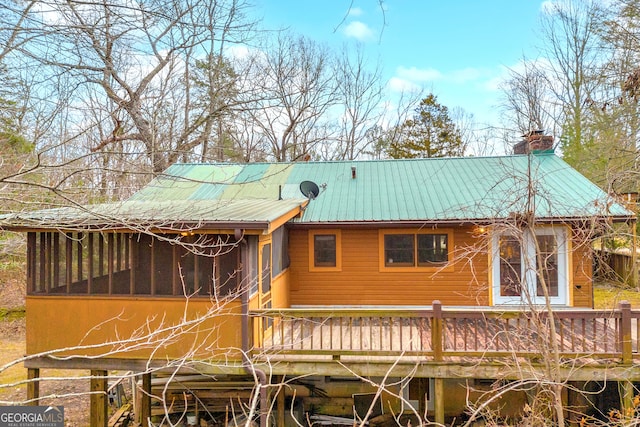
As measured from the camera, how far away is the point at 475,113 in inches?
1118

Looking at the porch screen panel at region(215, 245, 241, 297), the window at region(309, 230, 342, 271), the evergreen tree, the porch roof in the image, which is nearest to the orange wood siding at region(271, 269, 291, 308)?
the window at region(309, 230, 342, 271)

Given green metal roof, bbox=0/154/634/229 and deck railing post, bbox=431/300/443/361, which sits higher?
green metal roof, bbox=0/154/634/229

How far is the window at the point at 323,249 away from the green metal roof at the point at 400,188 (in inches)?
19.2

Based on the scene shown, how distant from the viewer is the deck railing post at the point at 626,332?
6070 mm

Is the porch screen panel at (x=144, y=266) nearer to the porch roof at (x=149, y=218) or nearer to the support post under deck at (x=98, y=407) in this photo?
the porch roof at (x=149, y=218)

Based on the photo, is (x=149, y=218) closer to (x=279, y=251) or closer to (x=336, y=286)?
(x=279, y=251)

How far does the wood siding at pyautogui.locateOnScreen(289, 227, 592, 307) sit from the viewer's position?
9.33 meters

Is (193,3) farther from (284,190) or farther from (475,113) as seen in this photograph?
(475,113)

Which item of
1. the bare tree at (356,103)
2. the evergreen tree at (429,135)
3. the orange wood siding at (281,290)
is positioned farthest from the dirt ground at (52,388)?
the evergreen tree at (429,135)

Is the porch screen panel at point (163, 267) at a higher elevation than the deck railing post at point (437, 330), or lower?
higher

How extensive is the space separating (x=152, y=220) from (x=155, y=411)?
229 inches

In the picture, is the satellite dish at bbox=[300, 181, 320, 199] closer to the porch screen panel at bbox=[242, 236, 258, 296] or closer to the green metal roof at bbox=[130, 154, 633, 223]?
the green metal roof at bbox=[130, 154, 633, 223]

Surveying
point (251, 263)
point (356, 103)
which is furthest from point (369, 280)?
point (356, 103)

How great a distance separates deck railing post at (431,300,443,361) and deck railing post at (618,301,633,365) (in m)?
2.63
